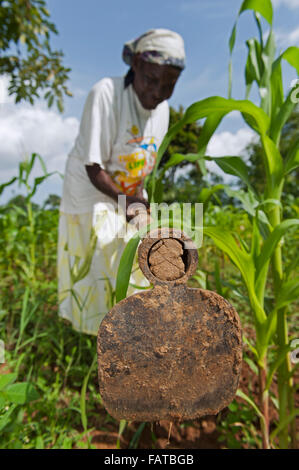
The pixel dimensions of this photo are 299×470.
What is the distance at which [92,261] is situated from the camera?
1.41 m

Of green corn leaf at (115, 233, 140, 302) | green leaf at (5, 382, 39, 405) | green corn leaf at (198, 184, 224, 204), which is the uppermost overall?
green corn leaf at (198, 184, 224, 204)

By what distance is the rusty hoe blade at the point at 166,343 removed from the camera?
32 centimetres

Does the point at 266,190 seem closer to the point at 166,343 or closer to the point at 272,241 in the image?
the point at 272,241

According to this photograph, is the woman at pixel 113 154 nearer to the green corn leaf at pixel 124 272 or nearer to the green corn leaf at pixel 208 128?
the green corn leaf at pixel 208 128

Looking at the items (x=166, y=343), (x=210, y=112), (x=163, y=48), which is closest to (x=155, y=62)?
(x=163, y=48)

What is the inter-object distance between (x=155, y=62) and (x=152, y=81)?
0.28 feet

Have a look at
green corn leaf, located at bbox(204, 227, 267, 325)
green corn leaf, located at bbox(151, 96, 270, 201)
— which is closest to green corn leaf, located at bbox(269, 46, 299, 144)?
green corn leaf, located at bbox(151, 96, 270, 201)

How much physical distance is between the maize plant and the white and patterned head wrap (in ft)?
1.00

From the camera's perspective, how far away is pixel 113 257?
1.34m

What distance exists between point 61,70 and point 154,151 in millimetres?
2217

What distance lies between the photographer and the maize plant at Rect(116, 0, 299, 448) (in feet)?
2.26

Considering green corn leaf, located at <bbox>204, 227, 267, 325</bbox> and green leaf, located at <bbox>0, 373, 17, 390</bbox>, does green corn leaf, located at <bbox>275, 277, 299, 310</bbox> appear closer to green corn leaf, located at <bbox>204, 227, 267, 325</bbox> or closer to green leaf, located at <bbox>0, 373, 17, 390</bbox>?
green corn leaf, located at <bbox>204, 227, 267, 325</bbox>

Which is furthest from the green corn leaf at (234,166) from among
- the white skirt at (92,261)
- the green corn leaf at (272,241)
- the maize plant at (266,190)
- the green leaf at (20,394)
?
the green leaf at (20,394)
